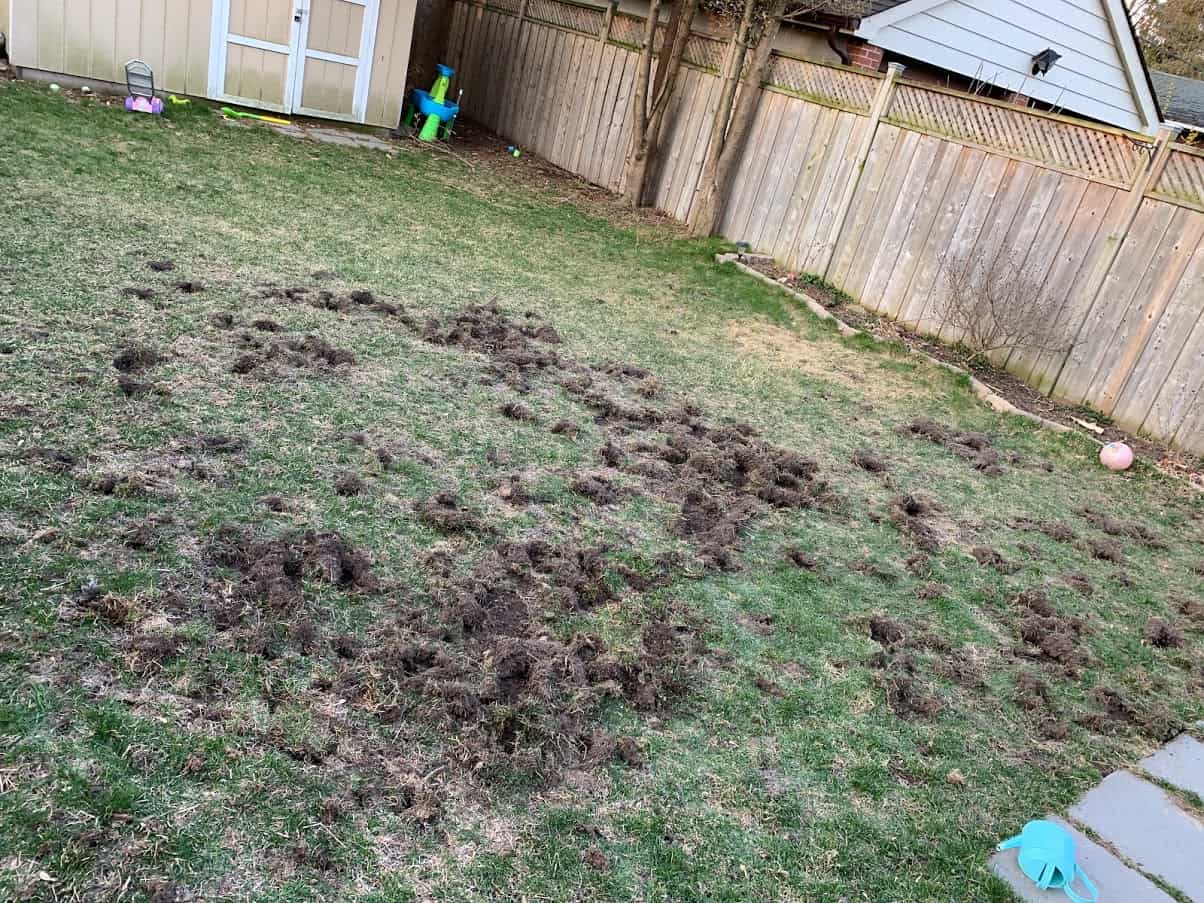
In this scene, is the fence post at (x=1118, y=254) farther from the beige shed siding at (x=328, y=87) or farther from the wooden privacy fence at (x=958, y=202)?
the beige shed siding at (x=328, y=87)

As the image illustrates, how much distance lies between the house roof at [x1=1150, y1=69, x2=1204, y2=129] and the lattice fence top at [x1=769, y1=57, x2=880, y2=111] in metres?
9.08

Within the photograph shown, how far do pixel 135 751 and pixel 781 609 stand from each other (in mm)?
2130

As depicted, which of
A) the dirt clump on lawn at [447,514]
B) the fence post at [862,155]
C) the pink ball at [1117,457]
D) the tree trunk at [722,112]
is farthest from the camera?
the tree trunk at [722,112]

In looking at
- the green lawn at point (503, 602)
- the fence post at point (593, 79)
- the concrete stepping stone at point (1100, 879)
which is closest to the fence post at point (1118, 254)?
the green lawn at point (503, 602)

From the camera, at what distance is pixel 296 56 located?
9.56m

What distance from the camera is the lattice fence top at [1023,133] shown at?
593cm

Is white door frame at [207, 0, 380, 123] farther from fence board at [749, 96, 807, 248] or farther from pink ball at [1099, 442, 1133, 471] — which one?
pink ball at [1099, 442, 1133, 471]

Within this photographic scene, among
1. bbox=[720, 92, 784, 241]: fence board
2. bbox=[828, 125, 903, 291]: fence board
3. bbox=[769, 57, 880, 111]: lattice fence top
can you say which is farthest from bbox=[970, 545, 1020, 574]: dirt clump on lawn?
bbox=[720, 92, 784, 241]: fence board

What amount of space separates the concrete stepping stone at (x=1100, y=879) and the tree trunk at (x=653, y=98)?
8.11 m

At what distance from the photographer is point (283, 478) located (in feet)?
10.8

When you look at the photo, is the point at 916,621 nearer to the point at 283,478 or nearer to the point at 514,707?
the point at 514,707

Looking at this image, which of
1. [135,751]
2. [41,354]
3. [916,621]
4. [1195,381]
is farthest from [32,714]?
[1195,381]

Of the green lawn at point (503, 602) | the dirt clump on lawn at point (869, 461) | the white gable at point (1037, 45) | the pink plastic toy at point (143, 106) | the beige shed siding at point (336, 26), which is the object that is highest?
the white gable at point (1037, 45)

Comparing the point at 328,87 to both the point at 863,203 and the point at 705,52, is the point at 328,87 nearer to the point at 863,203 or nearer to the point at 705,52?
the point at 705,52
